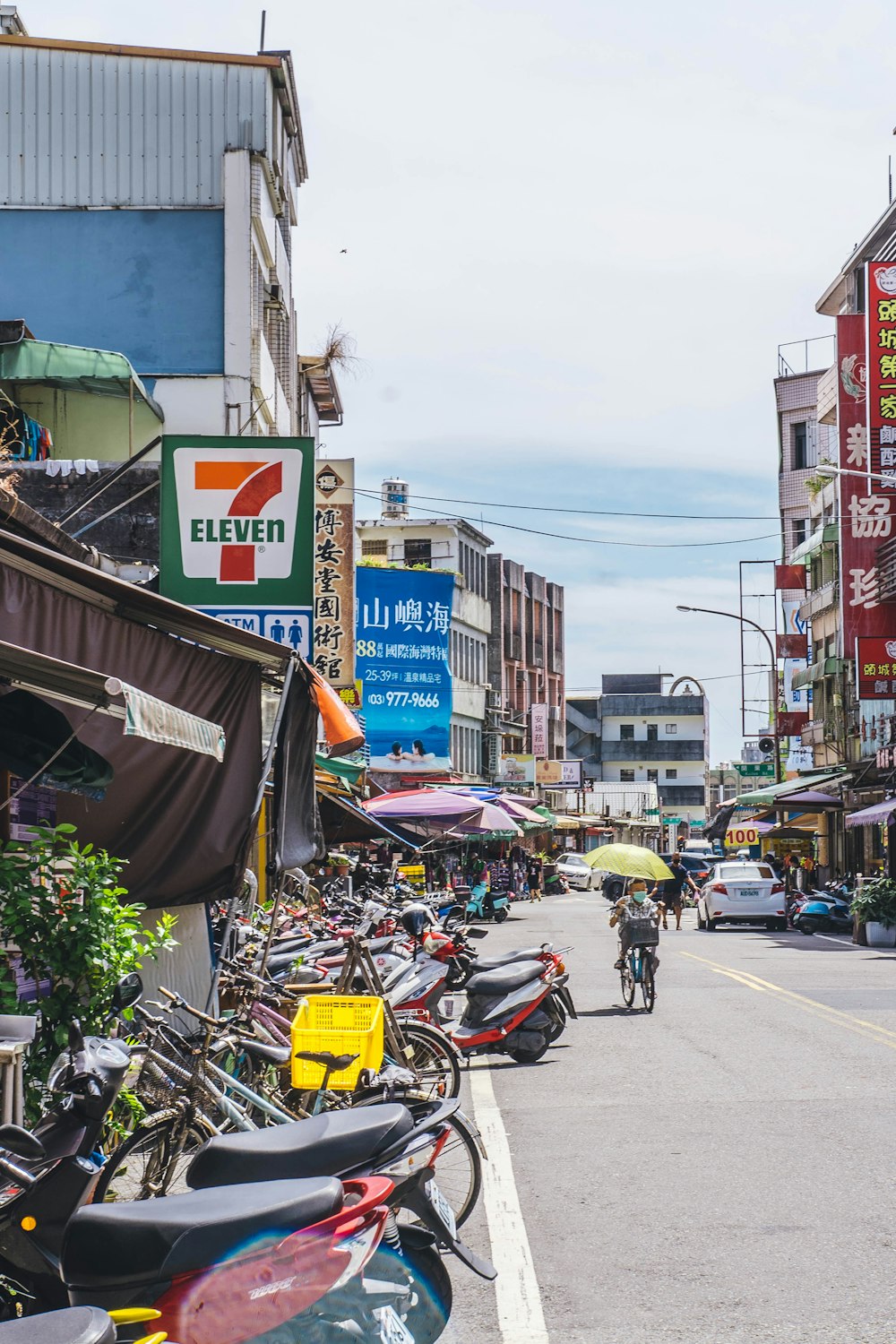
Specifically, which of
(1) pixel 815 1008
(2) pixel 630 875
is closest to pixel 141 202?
(2) pixel 630 875

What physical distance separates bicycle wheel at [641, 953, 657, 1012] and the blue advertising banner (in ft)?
110

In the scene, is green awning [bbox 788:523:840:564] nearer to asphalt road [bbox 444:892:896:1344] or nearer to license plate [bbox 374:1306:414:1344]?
asphalt road [bbox 444:892:896:1344]

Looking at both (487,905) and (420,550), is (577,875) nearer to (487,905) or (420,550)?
(420,550)

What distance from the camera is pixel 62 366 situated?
20281 millimetres

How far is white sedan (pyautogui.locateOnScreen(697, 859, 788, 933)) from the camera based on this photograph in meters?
36.0

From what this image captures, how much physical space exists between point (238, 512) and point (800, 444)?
201ft

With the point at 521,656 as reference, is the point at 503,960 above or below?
below

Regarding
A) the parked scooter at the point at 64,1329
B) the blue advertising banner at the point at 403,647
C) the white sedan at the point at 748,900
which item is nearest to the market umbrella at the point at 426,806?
the white sedan at the point at 748,900

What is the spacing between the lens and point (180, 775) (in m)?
11.6

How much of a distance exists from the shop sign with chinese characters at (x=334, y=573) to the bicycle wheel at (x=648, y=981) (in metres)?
9.27

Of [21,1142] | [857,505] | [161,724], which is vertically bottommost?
[21,1142]

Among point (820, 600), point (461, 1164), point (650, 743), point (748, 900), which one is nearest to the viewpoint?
point (461, 1164)

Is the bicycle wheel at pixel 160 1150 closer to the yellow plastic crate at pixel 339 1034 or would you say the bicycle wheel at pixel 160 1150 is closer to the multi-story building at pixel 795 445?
the yellow plastic crate at pixel 339 1034

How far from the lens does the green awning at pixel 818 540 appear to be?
52594 mm
